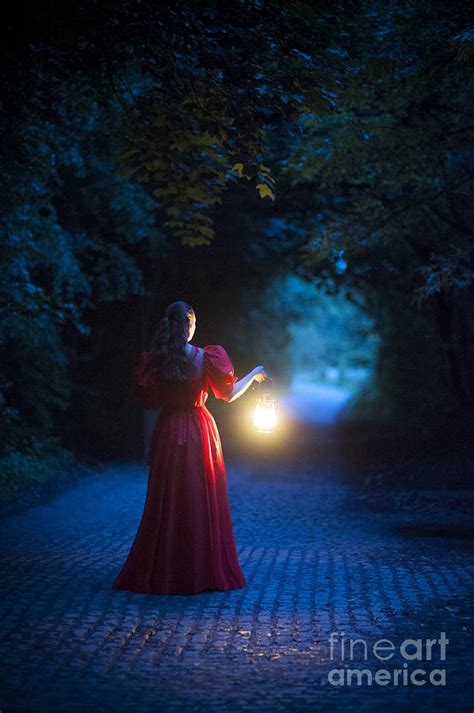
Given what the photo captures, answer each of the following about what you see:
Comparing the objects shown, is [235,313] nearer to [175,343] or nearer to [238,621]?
[175,343]

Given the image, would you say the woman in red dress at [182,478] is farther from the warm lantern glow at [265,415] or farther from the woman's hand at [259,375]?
the warm lantern glow at [265,415]

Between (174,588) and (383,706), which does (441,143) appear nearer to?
(174,588)

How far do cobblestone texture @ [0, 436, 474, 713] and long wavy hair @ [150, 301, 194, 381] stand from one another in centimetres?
170

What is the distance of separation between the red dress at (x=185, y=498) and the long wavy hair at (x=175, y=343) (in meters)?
0.10

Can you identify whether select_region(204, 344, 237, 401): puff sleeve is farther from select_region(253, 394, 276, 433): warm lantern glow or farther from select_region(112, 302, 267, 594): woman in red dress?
select_region(253, 394, 276, 433): warm lantern glow

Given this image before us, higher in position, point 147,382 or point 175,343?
point 175,343

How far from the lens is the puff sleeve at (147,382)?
7133mm

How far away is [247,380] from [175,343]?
63 cm

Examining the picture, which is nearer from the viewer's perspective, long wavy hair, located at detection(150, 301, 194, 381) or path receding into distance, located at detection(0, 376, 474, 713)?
path receding into distance, located at detection(0, 376, 474, 713)

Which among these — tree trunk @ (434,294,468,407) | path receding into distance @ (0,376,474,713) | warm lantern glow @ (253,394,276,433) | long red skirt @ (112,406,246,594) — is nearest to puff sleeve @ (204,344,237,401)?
long red skirt @ (112,406,246,594)

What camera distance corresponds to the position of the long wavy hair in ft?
22.9

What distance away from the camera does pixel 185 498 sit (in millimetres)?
7016

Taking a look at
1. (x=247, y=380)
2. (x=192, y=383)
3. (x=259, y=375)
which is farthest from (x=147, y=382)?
(x=259, y=375)

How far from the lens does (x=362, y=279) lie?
21.9 metres
